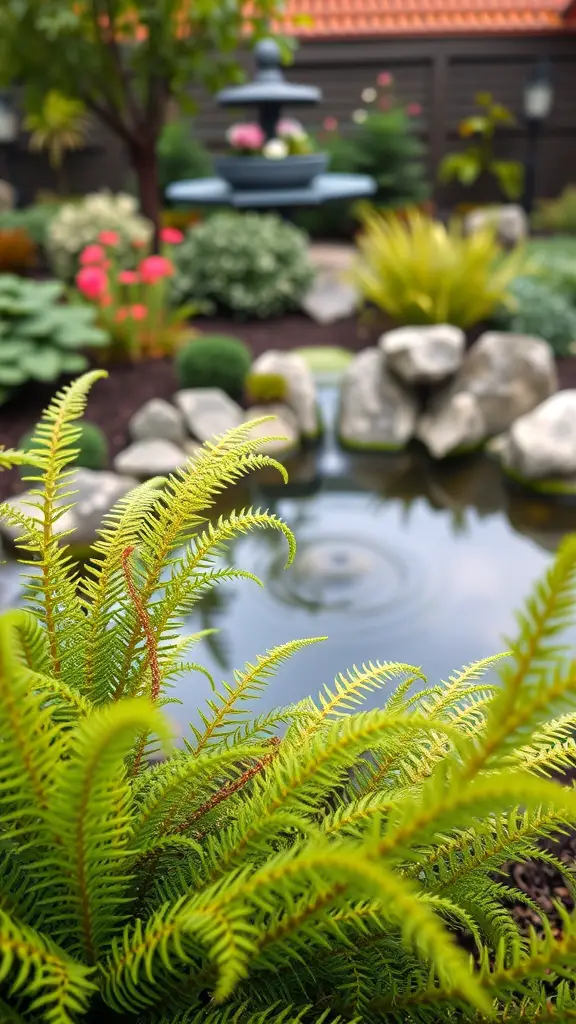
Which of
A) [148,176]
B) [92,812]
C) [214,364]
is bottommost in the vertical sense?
[214,364]

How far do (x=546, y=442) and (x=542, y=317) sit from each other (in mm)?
1890

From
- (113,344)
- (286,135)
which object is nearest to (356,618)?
(113,344)

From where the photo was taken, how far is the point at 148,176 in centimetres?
734

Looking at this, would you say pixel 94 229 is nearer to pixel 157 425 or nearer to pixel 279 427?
pixel 157 425

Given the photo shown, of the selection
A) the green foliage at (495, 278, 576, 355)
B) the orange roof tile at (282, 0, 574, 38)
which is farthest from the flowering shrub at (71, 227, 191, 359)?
the orange roof tile at (282, 0, 574, 38)

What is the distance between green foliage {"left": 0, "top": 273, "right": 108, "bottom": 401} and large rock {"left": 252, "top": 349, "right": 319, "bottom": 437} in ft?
3.89

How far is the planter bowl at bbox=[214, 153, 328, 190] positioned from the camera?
25.0ft

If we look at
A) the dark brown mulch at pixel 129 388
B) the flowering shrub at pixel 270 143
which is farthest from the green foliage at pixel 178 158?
the dark brown mulch at pixel 129 388

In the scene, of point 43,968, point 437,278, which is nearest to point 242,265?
point 437,278

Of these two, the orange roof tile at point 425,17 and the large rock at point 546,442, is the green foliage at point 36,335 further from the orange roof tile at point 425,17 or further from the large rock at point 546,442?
the orange roof tile at point 425,17

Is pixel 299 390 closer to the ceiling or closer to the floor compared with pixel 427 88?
closer to the floor

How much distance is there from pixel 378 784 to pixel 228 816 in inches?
8.0

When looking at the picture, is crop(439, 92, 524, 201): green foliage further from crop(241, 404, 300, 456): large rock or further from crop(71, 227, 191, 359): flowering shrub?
crop(241, 404, 300, 456): large rock

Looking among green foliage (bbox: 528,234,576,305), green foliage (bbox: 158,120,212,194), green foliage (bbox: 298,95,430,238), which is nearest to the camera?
green foliage (bbox: 528,234,576,305)
